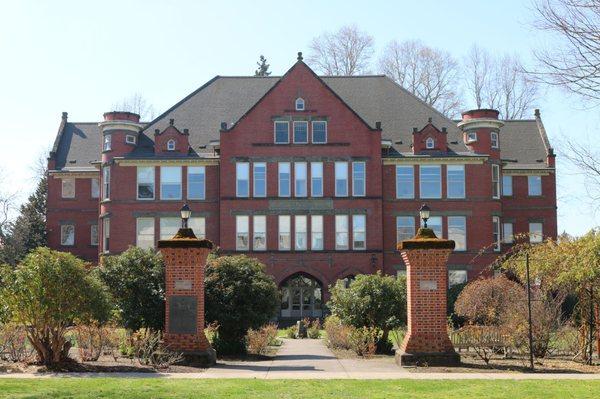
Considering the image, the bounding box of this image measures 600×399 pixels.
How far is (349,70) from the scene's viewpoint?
7038cm

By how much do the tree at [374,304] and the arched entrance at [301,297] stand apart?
A: 2507 centimetres

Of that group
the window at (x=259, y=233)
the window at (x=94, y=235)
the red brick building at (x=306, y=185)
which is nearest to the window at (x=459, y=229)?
the red brick building at (x=306, y=185)

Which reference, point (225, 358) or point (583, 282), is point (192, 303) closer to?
point (225, 358)

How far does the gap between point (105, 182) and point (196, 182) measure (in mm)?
5816

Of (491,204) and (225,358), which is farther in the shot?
(491,204)

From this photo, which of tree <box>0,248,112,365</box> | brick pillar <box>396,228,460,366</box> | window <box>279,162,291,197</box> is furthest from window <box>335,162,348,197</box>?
tree <box>0,248,112,365</box>

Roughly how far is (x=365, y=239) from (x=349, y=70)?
915 inches

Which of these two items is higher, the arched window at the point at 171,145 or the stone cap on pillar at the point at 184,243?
the arched window at the point at 171,145

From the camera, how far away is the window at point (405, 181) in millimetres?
52312

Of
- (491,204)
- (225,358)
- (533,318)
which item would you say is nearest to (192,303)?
(225,358)

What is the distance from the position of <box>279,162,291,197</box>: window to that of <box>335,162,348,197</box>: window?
114 inches

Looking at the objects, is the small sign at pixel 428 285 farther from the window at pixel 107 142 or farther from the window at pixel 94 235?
the window at pixel 94 235

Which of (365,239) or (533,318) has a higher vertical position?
(365,239)

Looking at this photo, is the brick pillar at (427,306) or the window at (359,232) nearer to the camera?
the brick pillar at (427,306)
